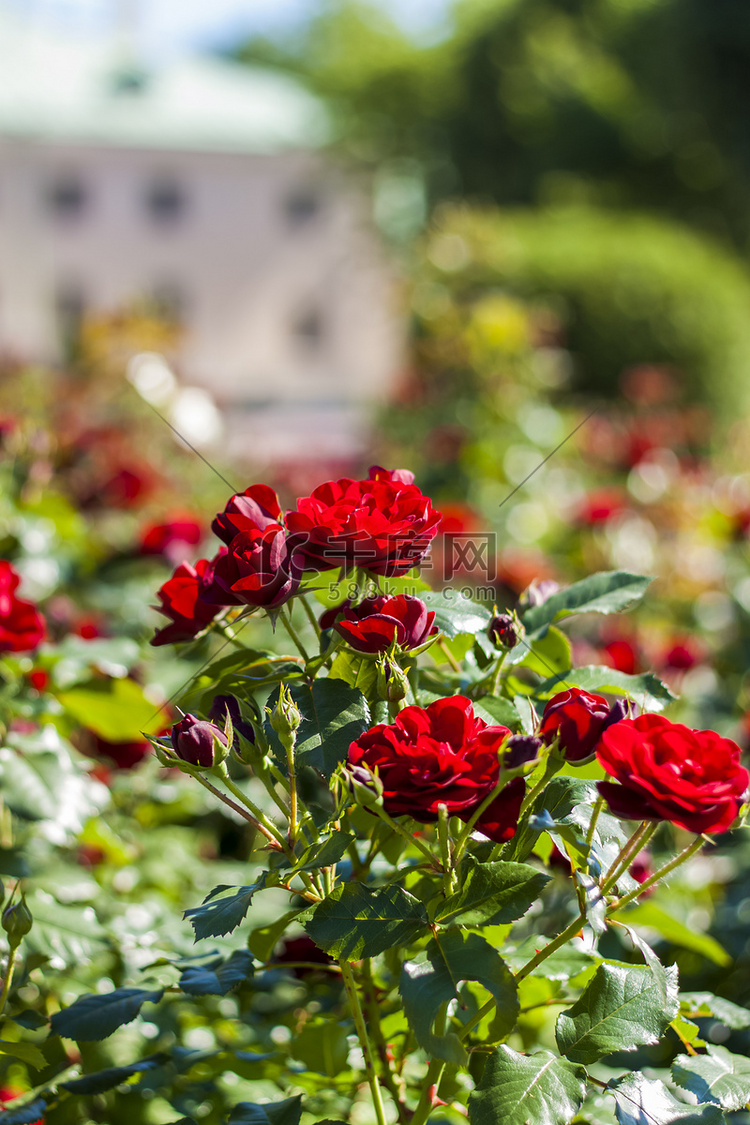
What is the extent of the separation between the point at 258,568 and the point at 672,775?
347 millimetres

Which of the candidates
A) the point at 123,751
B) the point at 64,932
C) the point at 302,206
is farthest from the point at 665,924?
the point at 302,206

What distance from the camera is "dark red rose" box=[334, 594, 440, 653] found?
793 millimetres

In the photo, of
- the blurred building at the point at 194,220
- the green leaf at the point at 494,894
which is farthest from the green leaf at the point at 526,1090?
the blurred building at the point at 194,220

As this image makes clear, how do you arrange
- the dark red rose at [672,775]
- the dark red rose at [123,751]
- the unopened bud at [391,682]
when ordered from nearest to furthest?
1. the dark red rose at [672,775]
2. the unopened bud at [391,682]
3. the dark red rose at [123,751]

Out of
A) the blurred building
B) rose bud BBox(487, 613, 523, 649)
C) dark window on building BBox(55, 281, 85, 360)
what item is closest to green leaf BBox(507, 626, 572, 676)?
rose bud BBox(487, 613, 523, 649)

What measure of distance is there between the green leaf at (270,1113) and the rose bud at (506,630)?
0.44 meters

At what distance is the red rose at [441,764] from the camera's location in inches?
28.6

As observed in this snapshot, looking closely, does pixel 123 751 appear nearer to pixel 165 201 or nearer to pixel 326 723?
pixel 326 723

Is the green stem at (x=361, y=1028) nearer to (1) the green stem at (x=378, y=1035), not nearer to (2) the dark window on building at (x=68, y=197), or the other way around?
(1) the green stem at (x=378, y=1035)

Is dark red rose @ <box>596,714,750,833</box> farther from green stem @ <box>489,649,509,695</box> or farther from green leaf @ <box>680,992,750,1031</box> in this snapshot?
green leaf @ <box>680,992,750,1031</box>

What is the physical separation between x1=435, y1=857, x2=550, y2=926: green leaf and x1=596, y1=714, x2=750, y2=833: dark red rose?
0.09 metres

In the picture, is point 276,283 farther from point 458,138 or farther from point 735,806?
point 735,806

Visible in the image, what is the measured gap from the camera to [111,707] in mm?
1424

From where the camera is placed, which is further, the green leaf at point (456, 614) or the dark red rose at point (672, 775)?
the green leaf at point (456, 614)
